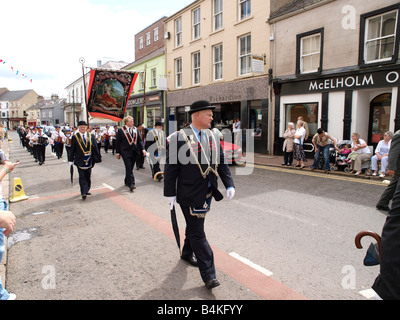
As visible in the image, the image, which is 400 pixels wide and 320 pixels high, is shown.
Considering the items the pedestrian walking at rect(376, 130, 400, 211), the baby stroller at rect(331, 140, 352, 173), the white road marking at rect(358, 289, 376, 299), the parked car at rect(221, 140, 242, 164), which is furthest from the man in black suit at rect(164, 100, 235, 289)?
the parked car at rect(221, 140, 242, 164)

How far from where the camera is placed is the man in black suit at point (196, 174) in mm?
3145

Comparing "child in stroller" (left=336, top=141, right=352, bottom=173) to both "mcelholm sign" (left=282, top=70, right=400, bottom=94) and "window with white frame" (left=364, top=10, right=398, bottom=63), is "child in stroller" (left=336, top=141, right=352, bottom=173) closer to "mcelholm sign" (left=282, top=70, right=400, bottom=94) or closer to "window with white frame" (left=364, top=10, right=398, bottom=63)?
"mcelholm sign" (left=282, top=70, right=400, bottom=94)

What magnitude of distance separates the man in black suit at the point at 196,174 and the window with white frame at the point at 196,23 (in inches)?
751

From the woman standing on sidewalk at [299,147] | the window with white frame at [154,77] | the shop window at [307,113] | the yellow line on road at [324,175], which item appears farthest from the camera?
the window with white frame at [154,77]

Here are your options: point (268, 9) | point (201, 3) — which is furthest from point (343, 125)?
point (201, 3)

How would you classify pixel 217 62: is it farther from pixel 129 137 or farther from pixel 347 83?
pixel 129 137

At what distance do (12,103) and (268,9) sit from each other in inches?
3660

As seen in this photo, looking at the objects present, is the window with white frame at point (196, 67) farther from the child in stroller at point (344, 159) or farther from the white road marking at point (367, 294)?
the white road marking at point (367, 294)

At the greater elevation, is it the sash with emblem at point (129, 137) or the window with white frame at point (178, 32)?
the window with white frame at point (178, 32)

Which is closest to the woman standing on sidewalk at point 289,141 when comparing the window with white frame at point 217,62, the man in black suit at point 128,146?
the man in black suit at point 128,146

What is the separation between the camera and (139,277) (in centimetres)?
334

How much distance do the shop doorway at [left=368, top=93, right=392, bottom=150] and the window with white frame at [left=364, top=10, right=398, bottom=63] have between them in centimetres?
153

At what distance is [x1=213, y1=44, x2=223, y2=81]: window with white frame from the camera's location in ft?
61.1
